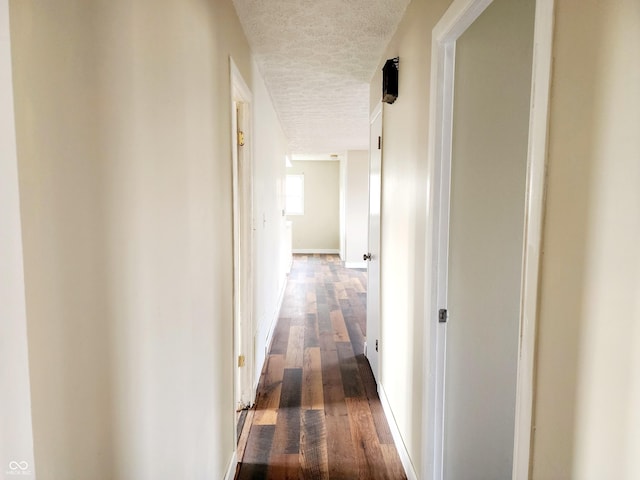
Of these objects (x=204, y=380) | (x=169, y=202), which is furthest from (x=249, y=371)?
(x=169, y=202)

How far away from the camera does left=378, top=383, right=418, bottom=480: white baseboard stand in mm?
1893

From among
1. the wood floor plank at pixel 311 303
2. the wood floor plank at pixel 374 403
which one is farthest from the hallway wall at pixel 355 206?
the wood floor plank at pixel 374 403

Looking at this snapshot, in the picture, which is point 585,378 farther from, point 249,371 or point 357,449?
point 249,371

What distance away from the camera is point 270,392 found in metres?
2.83

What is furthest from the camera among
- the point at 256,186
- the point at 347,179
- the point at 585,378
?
the point at 347,179

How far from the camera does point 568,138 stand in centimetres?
74

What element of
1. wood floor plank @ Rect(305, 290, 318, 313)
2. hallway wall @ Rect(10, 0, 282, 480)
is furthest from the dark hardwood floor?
hallway wall @ Rect(10, 0, 282, 480)

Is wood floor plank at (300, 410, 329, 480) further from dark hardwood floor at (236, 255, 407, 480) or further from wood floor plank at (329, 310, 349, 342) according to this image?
wood floor plank at (329, 310, 349, 342)

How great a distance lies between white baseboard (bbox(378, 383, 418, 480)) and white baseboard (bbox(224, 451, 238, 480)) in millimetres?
880

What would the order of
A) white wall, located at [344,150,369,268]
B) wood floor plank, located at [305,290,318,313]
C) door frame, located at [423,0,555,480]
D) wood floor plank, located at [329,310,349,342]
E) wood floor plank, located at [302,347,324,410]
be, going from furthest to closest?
white wall, located at [344,150,369,268]
wood floor plank, located at [305,290,318,313]
wood floor plank, located at [329,310,349,342]
wood floor plank, located at [302,347,324,410]
door frame, located at [423,0,555,480]

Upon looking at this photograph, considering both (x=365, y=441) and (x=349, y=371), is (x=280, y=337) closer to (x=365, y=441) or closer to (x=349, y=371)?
(x=349, y=371)

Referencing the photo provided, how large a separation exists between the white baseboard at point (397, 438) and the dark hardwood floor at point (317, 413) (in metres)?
0.04

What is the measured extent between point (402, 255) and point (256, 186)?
127 cm

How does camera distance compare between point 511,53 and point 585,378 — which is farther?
point 511,53
